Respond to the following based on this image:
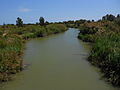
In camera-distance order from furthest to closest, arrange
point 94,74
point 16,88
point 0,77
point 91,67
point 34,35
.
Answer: point 34,35, point 91,67, point 94,74, point 0,77, point 16,88

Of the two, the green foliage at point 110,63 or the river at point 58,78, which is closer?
the river at point 58,78

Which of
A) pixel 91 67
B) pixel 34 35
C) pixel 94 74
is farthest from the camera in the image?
pixel 34 35

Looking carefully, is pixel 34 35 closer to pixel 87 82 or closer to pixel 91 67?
pixel 91 67

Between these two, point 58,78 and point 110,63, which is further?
point 110,63

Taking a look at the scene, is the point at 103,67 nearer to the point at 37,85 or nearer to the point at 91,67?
the point at 91,67

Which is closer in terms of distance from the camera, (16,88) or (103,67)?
(16,88)

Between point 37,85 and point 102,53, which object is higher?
point 102,53

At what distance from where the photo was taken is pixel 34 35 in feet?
102

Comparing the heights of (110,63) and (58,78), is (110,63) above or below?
above

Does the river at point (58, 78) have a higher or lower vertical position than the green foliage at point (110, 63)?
lower

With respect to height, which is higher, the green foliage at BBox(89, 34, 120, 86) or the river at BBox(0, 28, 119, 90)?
the green foliage at BBox(89, 34, 120, 86)

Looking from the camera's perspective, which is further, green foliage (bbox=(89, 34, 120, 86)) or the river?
green foliage (bbox=(89, 34, 120, 86))

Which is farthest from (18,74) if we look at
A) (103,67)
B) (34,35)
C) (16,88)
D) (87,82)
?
(34,35)

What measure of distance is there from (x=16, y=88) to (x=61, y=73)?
8.51ft
